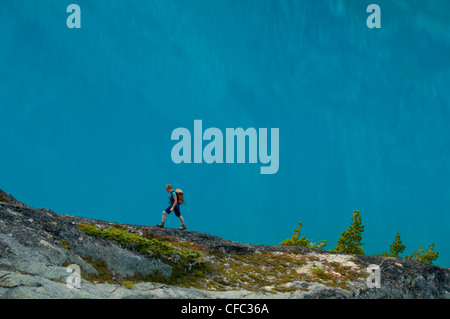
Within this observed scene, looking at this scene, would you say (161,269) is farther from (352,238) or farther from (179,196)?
(352,238)

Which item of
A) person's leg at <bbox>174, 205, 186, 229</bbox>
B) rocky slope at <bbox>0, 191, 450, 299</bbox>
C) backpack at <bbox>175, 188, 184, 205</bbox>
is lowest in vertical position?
rocky slope at <bbox>0, 191, 450, 299</bbox>

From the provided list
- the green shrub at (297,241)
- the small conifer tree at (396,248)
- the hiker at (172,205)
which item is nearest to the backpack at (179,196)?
the hiker at (172,205)

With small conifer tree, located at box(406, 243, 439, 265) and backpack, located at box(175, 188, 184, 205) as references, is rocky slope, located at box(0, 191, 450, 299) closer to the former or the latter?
backpack, located at box(175, 188, 184, 205)

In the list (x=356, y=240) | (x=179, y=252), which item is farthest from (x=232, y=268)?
(x=356, y=240)

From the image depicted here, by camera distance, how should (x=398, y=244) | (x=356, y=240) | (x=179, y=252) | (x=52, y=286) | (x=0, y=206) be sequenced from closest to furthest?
(x=52, y=286), (x=0, y=206), (x=179, y=252), (x=356, y=240), (x=398, y=244)

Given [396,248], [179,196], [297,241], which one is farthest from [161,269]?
[396,248]

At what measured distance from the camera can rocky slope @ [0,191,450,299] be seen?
43.2ft

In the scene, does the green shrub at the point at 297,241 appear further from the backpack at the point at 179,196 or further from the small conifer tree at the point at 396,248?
the backpack at the point at 179,196

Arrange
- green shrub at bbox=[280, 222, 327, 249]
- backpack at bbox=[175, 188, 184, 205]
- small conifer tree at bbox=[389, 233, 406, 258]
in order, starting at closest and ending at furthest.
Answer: backpack at bbox=[175, 188, 184, 205] < green shrub at bbox=[280, 222, 327, 249] < small conifer tree at bbox=[389, 233, 406, 258]

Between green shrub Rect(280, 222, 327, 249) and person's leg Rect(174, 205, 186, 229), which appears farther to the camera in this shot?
green shrub Rect(280, 222, 327, 249)

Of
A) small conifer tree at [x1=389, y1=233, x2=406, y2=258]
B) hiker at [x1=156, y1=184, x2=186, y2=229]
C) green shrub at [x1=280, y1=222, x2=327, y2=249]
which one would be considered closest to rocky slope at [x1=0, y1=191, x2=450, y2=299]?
hiker at [x1=156, y1=184, x2=186, y2=229]

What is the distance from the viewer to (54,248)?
14.6 meters
